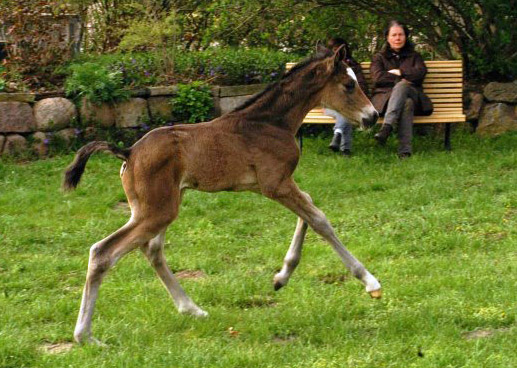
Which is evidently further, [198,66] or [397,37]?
[198,66]

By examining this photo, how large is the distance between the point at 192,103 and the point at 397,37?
255 centimetres

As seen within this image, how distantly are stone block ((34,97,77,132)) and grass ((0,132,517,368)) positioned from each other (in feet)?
1.86

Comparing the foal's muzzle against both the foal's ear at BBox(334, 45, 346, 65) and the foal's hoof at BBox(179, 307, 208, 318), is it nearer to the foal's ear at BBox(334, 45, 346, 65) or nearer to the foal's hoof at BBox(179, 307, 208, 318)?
the foal's ear at BBox(334, 45, 346, 65)

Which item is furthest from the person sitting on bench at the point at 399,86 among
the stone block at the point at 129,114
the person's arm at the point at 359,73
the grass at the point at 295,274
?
the stone block at the point at 129,114

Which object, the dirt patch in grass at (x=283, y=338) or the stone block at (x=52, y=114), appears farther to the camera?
the stone block at (x=52, y=114)

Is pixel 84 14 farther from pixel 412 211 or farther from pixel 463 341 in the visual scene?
pixel 463 341

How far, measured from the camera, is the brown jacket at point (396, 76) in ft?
36.9

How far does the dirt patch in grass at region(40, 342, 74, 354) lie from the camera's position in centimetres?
583

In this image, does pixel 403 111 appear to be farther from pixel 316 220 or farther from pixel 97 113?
pixel 316 220

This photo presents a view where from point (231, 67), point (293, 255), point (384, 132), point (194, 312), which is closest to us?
point (194, 312)

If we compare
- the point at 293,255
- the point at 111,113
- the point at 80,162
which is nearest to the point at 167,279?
the point at 293,255

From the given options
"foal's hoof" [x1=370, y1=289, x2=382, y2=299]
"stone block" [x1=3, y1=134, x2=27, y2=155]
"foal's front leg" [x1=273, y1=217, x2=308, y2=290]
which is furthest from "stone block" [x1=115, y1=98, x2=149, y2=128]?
"foal's hoof" [x1=370, y1=289, x2=382, y2=299]

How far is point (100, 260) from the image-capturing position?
234 inches

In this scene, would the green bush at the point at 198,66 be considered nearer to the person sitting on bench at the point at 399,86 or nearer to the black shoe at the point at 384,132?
the person sitting on bench at the point at 399,86
